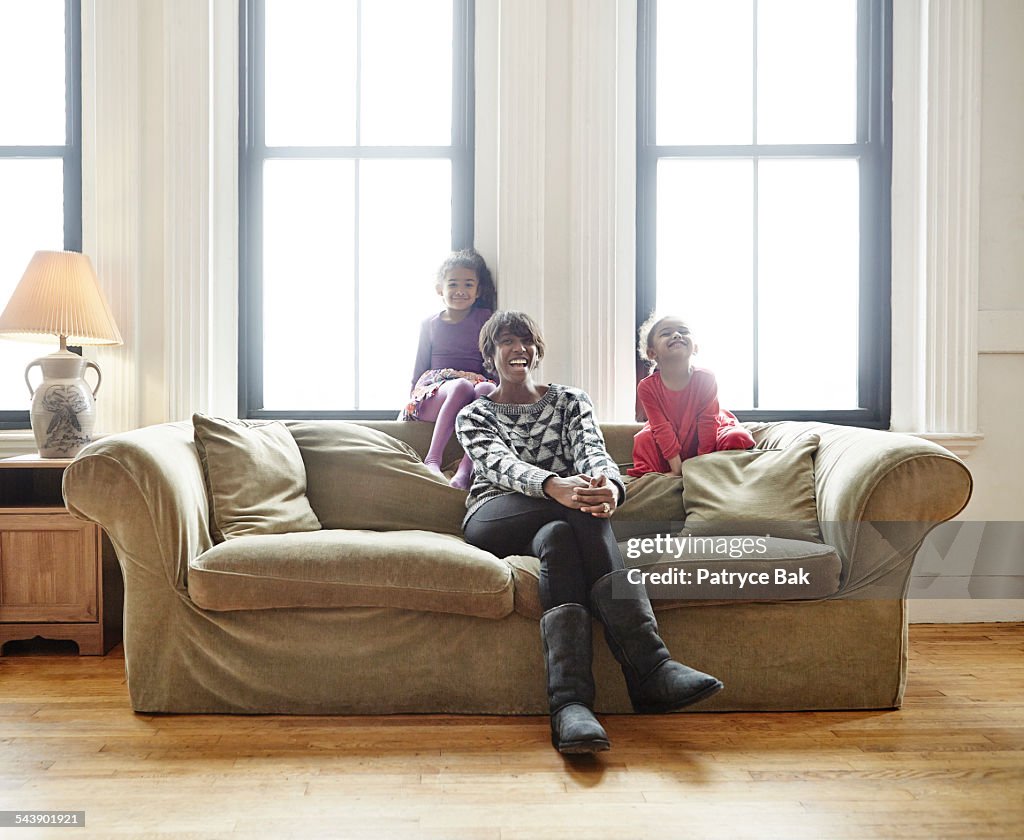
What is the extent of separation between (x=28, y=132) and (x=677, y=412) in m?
2.93

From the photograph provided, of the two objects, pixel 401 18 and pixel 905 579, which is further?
pixel 401 18

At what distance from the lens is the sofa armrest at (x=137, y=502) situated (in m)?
2.03

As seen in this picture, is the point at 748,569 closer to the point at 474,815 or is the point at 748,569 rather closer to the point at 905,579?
the point at 905,579

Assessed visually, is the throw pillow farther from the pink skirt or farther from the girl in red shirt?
the pink skirt

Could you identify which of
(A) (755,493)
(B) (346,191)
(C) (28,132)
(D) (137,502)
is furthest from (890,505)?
(C) (28,132)

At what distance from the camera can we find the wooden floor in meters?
1.50

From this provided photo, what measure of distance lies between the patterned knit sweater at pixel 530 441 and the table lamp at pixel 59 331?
1441 millimetres

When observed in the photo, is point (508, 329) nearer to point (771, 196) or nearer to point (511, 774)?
point (511, 774)

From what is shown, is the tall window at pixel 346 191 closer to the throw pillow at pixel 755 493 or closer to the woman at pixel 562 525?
the woman at pixel 562 525

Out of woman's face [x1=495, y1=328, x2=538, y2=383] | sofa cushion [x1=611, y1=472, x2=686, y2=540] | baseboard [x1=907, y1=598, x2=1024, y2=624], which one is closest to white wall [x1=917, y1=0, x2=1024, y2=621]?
baseboard [x1=907, y1=598, x2=1024, y2=624]

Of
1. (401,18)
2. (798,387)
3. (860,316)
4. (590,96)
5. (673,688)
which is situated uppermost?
(401,18)

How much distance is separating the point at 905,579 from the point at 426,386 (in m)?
1.74

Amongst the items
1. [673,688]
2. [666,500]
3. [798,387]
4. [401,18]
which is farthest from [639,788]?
[401,18]

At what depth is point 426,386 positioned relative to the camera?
302cm
